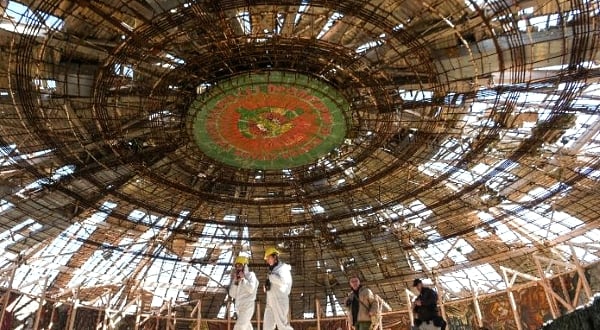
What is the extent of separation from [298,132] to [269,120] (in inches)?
52.2

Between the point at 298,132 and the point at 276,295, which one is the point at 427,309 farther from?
the point at 298,132

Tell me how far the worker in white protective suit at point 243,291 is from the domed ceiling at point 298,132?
7.11 meters

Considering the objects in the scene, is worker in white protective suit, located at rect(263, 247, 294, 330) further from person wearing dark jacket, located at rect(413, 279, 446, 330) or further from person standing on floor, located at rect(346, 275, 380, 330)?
person wearing dark jacket, located at rect(413, 279, 446, 330)

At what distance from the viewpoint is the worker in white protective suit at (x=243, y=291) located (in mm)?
12492

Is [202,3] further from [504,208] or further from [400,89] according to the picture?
[504,208]

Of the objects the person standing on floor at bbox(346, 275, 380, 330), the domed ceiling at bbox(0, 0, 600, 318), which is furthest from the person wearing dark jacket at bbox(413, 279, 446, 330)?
the domed ceiling at bbox(0, 0, 600, 318)

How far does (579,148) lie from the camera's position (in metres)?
20.3

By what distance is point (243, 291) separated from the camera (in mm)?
12734

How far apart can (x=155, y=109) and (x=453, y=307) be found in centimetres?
2346

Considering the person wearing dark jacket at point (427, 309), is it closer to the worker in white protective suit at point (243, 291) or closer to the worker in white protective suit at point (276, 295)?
the worker in white protective suit at point (276, 295)

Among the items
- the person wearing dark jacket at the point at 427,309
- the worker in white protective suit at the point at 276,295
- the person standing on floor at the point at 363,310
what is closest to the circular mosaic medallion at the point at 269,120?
the worker in white protective suit at the point at 276,295

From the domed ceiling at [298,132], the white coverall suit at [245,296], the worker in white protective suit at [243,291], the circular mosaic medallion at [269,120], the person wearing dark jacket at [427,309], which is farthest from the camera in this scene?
the circular mosaic medallion at [269,120]

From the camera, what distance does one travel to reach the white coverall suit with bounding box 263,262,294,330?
12570 mm

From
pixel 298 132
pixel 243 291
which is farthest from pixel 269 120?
pixel 243 291
